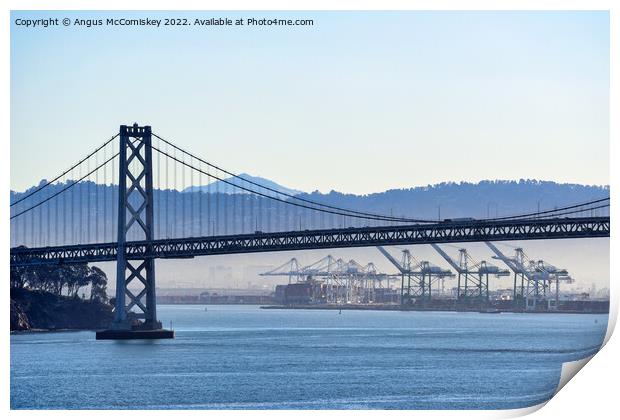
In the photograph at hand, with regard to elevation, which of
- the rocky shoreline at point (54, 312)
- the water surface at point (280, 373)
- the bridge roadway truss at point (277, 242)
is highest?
the bridge roadway truss at point (277, 242)

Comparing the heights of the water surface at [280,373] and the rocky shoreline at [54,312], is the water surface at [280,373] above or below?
below

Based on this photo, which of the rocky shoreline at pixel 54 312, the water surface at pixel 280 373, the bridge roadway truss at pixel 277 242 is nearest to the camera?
the water surface at pixel 280 373

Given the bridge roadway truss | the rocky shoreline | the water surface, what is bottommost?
the water surface

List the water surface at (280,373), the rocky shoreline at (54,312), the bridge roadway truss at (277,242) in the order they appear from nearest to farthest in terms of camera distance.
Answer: the water surface at (280,373) → the bridge roadway truss at (277,242) → the rocky shoreline at (54,312)

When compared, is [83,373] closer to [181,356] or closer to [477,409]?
[181,356]

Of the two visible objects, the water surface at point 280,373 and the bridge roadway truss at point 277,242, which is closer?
the water surface at point 280,373

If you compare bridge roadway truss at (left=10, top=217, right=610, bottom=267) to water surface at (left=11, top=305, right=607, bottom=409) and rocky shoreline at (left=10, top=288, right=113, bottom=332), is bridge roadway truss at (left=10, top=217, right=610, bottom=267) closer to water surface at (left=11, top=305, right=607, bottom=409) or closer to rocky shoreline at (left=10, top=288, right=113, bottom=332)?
water surface at (left=11, top=305, right=607, bottom=409)

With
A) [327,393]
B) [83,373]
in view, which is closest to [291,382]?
[327,393]

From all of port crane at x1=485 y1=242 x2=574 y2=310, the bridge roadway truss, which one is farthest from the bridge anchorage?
port crane at x1=485 y1=242 x2=574 y2=310

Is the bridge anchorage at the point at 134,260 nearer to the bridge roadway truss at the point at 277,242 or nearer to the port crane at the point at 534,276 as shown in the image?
the bridge roadway truss at the point at 277,242

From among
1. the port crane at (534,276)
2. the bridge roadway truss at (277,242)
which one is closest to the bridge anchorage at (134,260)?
the bridge roadway truss at (277,242)

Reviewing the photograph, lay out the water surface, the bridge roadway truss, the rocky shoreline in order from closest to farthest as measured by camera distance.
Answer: the water surface → the bridge roadway truss → the rocky shoreline
